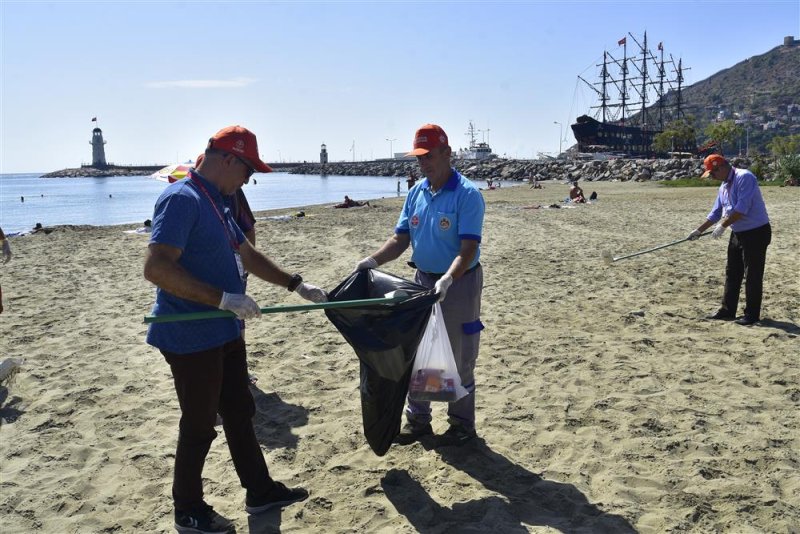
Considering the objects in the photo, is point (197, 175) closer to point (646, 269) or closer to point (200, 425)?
point (200, 425)

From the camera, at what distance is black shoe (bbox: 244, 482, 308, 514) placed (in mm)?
2994

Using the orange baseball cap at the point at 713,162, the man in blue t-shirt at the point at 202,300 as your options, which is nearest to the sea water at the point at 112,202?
the orange baseball cap at the point at 713,162

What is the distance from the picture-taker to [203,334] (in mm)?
2641

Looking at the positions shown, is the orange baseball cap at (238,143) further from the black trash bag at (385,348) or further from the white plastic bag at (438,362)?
the white plastic bag at (438,362)

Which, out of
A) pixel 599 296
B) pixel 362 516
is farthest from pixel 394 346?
pixel 599 296

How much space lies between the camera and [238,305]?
259 centimetres

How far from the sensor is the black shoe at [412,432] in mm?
3707

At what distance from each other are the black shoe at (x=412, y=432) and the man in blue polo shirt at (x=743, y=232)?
3856 mm

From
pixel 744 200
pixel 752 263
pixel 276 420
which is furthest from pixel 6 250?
pixel 752 263

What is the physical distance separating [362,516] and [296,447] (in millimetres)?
890

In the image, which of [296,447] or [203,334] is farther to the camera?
[296,447]

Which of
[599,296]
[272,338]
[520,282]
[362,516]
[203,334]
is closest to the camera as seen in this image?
[203,334]

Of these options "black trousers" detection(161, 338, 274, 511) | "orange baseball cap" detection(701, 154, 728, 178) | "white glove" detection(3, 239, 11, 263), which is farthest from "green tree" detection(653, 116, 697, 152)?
"black trousers" detection(161, 338, 274, 511)

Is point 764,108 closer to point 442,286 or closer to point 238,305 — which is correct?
point 442,286
